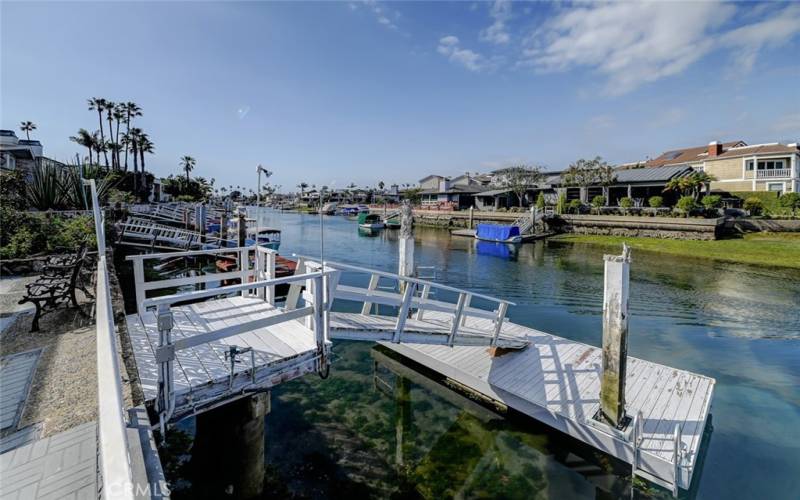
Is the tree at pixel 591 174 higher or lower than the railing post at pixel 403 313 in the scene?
higher

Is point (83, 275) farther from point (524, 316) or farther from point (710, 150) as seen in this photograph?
point (710, 150)

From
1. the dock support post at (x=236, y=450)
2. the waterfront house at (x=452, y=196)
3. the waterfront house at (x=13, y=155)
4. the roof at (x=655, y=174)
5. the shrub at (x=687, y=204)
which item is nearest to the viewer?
the dock support post at (x=236, y=450)

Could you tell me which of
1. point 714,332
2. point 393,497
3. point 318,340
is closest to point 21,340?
point 318,340

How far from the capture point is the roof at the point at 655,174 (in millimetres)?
42891

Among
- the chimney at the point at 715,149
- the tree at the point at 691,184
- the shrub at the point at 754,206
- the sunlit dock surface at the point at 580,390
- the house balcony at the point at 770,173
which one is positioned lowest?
the sunlit dock surface at the point at 580,390

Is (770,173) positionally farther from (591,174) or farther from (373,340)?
(373,340)

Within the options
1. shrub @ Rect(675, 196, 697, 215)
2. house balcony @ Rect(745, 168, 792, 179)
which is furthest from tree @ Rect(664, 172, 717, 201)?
house balcony @ Rect(745, 168, 792, 179)

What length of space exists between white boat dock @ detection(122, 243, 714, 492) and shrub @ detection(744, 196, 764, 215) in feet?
128

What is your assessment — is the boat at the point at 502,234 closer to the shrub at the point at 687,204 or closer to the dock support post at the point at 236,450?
the shrub at the point at 687,204

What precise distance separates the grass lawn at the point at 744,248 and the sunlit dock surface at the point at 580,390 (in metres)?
24.7

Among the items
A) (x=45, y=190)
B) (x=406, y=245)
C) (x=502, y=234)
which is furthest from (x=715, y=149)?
(x=45, y=190)

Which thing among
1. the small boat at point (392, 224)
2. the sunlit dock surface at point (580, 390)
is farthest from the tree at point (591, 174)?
the sunlit dock surface at point (580, 390)

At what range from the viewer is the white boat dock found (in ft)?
15.1

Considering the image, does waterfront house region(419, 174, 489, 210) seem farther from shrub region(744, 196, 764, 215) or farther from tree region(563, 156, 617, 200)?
shrub region(744, 196, 764, 215)
